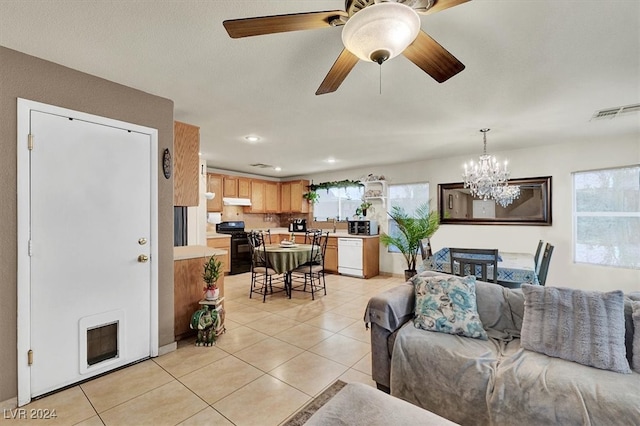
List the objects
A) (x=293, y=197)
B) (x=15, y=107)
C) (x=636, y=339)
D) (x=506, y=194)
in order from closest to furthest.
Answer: (x=636, y=339), (x=15, y=107), (x=506, y=194), (x=293, y=197)

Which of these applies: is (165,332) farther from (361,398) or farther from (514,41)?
(514,41)

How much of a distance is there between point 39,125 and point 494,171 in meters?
4.50

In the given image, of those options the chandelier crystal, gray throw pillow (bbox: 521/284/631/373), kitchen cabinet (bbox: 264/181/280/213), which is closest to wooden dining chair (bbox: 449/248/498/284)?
gray throw pillow (bbox: 521/284/631/373)

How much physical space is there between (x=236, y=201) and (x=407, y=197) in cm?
377

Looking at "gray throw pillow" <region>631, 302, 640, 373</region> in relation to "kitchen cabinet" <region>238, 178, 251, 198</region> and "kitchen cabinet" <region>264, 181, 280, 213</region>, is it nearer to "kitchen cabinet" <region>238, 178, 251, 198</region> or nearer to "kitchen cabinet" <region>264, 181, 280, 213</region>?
"kitchen cabinet" <region>238, 178, 251, 198</region>

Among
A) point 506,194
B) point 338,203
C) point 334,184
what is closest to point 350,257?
point 338,203

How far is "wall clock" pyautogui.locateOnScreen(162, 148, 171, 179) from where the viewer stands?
2.62 metres

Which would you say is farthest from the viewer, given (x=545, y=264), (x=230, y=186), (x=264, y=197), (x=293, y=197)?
(x=293, y=197)

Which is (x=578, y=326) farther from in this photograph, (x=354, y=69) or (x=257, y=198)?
(x=257, y=198)

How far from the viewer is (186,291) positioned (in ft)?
9.62

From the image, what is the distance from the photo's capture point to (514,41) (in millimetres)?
1815

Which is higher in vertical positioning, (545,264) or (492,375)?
(545,264)

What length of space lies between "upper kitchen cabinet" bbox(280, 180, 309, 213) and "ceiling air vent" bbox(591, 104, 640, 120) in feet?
17.8

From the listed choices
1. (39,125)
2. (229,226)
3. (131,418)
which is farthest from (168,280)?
(229,226)
